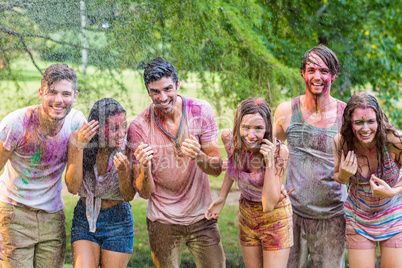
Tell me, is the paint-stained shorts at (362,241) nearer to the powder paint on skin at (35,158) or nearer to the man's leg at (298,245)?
the man's leg at (298,245)

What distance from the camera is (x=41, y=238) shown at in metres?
3.88

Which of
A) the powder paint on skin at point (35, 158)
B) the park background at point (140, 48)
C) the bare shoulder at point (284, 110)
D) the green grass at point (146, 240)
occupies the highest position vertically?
the park background at point (140, 48)

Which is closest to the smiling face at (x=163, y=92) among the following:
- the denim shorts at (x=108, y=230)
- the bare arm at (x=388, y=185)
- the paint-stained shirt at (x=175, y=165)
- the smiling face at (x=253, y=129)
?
the paint-stained shirt at (x=175, y=165)

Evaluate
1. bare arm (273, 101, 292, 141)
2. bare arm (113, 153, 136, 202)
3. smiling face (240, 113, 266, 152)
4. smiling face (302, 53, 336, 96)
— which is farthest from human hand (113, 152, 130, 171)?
smiling face (302, 53, 336, 96)

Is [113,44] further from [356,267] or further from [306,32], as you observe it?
[356,267]

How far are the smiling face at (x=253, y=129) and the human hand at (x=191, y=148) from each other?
333 mm

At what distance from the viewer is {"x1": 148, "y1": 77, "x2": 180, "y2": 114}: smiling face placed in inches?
150

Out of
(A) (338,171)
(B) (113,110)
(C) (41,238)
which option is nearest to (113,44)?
(B) (113,110)

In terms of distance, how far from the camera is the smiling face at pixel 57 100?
148 inches

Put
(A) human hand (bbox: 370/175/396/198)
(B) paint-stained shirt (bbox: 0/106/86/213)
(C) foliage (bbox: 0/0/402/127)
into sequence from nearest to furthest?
(A) human hand (bbox: 370/175/396/198) < (B) paint-stained shirt (bbox: 0/106/86/213) < (C) foliage (bbox: 0/0/402/127)

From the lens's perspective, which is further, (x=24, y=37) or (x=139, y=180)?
(x=24, y=37)

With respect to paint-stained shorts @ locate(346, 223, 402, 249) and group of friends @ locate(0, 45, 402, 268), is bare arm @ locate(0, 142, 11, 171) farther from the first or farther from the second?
paint-stained shorts @ locate(346, 223, 402, 249)

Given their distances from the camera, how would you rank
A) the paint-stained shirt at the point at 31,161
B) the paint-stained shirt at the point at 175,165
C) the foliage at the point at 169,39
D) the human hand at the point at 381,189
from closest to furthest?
the human hand at the point at 381,189 < the paint-stained shirt at the point at 31,161 < the paint-stained shirt at the point at 175,165 < the foliage at the point at 169,39

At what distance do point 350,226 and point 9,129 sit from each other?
2.48m
